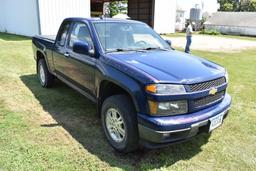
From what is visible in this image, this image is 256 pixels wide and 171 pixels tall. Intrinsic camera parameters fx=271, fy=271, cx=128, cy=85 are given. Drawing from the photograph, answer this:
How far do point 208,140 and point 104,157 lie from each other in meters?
1.60

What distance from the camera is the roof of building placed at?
138 ft

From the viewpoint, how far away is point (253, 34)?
127 feet

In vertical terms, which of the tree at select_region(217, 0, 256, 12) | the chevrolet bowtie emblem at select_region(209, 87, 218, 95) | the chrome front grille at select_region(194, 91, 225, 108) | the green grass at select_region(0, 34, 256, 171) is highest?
the tree at select_region(217, 0, 256, 12)

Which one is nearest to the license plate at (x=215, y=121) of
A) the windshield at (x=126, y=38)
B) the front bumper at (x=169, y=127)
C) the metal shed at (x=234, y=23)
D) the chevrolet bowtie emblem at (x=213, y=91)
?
the front bumper at (x=169, y=127)

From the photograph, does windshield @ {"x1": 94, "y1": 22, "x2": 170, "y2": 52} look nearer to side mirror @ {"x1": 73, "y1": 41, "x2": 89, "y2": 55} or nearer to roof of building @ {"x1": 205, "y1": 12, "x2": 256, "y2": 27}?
side mirror @ {"x1": 73, "y1": 41, "x2": 89, "y2": 55}

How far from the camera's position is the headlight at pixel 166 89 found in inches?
119

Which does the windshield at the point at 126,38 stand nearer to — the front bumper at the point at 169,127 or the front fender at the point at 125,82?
the front fender at the point at 125,82

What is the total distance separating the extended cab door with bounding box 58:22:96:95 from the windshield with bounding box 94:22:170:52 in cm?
23

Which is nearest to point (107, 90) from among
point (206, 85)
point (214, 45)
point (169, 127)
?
point (169, 127)

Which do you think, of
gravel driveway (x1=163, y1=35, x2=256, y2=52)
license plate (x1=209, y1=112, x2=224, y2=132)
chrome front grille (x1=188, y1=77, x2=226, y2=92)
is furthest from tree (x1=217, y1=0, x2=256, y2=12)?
license plate (x1=209, y1=112, x2=224, y2=132)

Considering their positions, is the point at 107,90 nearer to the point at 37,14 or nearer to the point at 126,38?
the point at 126,38

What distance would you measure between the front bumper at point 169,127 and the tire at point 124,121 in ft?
0.48

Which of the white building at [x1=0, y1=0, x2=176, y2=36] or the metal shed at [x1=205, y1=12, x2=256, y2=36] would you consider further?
the metal shed at [x1=205, y1=12, x2=256, y2=36]

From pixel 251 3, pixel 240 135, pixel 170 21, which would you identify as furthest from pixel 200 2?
pixel 240 135
